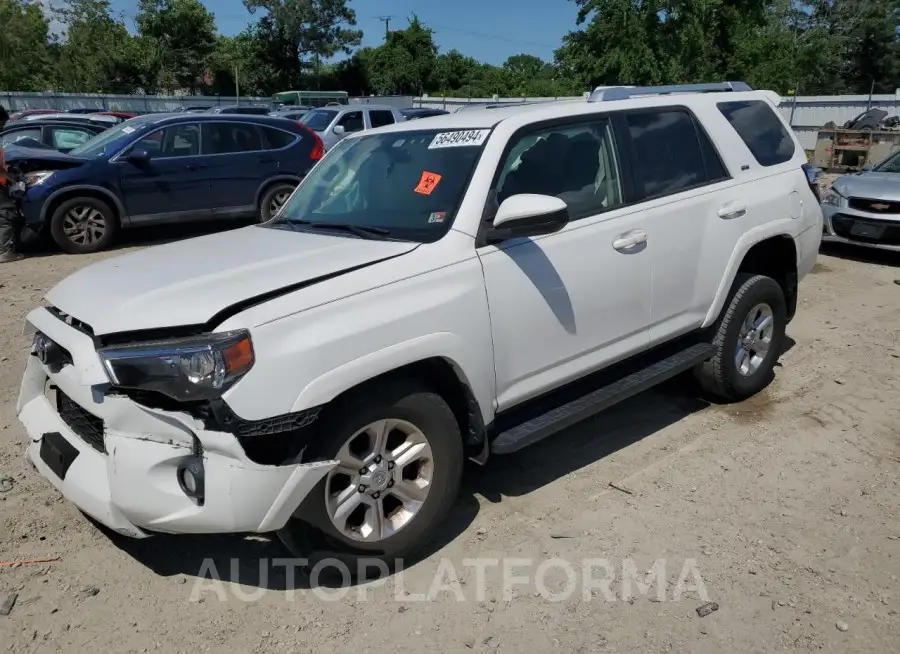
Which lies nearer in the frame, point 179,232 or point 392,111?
point 179,232

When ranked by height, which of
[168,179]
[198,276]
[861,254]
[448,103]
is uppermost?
[448,103]

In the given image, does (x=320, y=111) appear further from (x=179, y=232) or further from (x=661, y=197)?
(x=661, y=197)

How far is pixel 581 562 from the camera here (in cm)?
334

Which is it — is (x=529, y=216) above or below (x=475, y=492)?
above

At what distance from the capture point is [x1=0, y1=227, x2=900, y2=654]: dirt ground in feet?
9.52

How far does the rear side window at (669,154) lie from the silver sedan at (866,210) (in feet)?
18.2

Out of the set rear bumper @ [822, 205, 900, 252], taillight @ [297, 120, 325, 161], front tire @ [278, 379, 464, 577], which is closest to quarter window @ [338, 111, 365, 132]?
taillight @ [297, 120, 325, 161]

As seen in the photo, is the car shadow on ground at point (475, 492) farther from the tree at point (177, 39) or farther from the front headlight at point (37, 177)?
the tree at point (177, 39)

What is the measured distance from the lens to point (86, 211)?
32.0 ft

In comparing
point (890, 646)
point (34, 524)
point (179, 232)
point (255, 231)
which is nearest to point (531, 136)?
point (255, 231)

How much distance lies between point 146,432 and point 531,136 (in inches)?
89.2

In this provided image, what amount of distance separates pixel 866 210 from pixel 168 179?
8.91 metres

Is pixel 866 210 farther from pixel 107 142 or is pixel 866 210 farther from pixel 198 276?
pixel 107 142

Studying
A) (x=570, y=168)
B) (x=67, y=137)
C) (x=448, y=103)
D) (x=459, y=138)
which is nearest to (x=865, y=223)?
(x=570, y=168)
